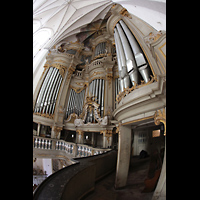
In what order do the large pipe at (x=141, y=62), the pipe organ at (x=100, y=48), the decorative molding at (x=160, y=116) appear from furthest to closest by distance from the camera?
the pipe organ at (x=100, y=48) → the large pipe at (x=141, y=62) → the decorative molding at (x=160, y=116)

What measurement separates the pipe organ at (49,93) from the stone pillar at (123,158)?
271 inches

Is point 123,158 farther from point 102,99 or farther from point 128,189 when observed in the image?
point 102,99

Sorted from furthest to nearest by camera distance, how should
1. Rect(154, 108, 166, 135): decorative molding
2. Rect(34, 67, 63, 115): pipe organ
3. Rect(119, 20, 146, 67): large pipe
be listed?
Rect(34, 67, 63, 115): pipe organ < Rect(119, 20, 146, 67): large pipe < Rect(154, 108, 166, 135): decorative molding

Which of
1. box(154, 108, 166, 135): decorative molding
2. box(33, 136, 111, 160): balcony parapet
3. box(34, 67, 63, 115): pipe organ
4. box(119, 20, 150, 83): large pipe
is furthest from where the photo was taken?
box(34, 67, 63, 115): pipe organ

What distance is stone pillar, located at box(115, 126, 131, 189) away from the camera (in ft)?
9.25

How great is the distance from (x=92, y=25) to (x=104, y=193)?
12.4 meters

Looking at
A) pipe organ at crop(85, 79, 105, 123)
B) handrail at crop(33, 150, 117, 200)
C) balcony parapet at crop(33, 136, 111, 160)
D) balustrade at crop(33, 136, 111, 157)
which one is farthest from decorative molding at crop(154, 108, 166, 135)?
pipe organ at crop(85, 79, 105, 123)

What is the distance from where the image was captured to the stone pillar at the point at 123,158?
2.82 metres

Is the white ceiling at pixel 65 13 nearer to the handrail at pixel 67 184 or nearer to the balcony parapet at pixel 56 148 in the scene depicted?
the balcony parapet at pixel 56 148

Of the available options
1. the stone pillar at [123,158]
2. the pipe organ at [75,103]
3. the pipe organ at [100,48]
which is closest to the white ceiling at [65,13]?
the pipe organ at [100,48]

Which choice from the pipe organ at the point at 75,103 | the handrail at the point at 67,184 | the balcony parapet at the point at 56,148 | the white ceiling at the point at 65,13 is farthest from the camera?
the pipe organ at the point at 75,103

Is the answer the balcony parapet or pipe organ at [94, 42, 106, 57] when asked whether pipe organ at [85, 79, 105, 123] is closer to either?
the balcony parapet

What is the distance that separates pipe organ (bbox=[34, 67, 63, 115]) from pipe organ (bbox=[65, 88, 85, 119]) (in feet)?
3.46

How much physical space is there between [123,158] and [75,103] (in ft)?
23.3
